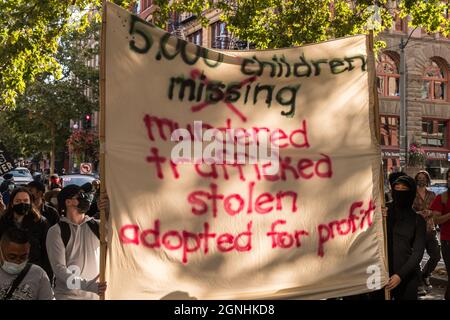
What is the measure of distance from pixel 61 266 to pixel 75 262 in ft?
0.36

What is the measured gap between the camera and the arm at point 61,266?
4656mm

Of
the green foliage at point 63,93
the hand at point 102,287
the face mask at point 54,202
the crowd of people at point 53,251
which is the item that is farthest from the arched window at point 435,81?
the hand at point 102,287

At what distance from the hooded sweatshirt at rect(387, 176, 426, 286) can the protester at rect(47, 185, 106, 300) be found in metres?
2.30

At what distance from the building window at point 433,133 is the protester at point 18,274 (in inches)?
1617

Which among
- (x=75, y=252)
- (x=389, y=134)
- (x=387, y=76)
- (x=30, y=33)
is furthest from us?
(x=389, y=134)

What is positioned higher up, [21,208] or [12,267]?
[21,208]

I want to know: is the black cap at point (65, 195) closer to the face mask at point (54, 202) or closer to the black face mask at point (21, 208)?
the black face mask at point (21, 208)

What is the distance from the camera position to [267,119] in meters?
4.50

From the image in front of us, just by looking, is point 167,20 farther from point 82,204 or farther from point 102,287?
point 102,287

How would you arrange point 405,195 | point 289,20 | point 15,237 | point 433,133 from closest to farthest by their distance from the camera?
point 15,237, point 405,195, point 289,20, point 433,133

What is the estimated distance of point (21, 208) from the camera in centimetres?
629

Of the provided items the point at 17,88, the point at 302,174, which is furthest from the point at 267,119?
the point at 17,88

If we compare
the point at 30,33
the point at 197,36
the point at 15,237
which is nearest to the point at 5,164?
the point at 30,33

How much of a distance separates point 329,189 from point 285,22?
11.5m
